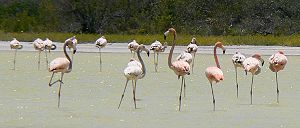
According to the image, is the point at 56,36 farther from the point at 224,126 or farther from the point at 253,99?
the point at 224,126

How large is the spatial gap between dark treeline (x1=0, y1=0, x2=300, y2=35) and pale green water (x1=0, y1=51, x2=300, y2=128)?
47.5ft

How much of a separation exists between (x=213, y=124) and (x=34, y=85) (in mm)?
4507

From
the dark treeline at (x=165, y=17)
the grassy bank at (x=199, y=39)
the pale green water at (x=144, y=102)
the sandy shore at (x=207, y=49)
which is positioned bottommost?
the pale green water at (x=144, y=102)

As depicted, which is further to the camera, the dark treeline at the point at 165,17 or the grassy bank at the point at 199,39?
the dark treeline at the point at 165,17

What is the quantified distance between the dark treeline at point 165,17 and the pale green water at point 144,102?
1449cm

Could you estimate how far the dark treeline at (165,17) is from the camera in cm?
2967

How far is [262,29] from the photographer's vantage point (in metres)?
29.7

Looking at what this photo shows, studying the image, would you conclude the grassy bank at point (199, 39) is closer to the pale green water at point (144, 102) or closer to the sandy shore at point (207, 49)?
the sandy shore at point (207, 49)

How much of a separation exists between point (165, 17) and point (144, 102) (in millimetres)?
20048

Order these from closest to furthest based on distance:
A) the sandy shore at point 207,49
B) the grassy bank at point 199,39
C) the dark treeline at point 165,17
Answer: the sandy shore at point 207,49 < the grassy bank at point 199,39 < the dark treeline at point 165,17

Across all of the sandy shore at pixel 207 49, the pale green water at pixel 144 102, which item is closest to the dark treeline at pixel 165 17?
the sandy shore at pixel 207 49

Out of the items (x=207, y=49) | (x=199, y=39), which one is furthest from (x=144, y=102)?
(x=199, y=39)

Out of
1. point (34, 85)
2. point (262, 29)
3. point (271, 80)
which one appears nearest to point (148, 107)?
point (34, 85)

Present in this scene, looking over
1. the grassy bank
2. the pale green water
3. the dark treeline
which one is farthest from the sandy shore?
the pale green water
